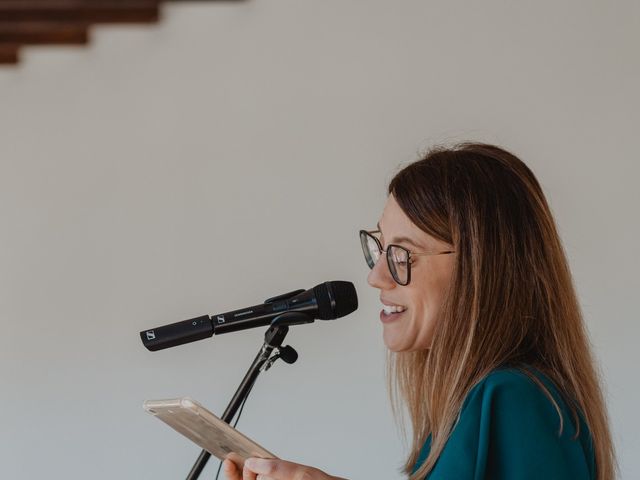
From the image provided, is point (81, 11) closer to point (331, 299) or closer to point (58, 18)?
point (58, 18)

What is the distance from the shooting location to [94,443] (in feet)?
11.1

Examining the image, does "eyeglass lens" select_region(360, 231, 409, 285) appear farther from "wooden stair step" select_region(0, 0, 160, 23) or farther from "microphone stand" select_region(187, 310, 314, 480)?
"wooden stair step" select_region(0, 0, 160, 23)

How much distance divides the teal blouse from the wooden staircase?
2.44 metres

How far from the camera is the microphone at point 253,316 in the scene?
66.1 inches

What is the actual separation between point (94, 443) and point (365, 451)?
988mm

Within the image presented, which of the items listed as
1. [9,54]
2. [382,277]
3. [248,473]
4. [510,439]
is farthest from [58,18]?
[510,439]

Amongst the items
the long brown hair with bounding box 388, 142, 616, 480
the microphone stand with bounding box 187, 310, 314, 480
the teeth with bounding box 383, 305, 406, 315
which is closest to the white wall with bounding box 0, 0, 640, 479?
the microphone stand with bounding box 187, 310, 314, 480

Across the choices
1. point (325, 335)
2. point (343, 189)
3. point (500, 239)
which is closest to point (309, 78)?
point (343, 189)

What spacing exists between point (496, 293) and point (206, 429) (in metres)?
0.50

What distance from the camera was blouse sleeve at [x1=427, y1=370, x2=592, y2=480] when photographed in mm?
1229

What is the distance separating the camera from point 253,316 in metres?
1.69

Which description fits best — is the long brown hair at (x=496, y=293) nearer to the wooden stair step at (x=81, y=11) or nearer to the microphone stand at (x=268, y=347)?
the microphone stand at (x=268, y=347)

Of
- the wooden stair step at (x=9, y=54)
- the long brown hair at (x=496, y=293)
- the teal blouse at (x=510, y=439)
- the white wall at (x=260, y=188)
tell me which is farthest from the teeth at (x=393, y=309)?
the wooden stair step at (x=9, y=54)

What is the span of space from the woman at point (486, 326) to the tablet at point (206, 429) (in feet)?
0.10
